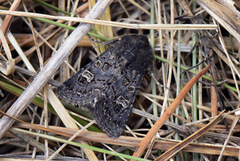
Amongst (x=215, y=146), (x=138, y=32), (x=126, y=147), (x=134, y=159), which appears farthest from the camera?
(x=138, y=32)

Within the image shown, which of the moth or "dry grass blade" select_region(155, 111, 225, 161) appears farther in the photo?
the moth

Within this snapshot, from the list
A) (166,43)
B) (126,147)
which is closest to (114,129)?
(126,147)

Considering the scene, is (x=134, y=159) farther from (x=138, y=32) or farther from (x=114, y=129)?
(x=138, y=32)

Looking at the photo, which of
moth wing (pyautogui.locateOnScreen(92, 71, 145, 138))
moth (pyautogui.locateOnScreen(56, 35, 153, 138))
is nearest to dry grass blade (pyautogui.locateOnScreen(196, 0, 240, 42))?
moth (pyautogui.locateOnScreen(56, 35, 153, 138))

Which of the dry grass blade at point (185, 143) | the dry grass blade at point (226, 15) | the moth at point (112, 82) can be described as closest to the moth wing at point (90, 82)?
the moth at point (112, 82)

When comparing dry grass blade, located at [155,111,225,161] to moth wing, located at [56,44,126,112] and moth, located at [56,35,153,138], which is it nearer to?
moth, located at [56,35,153,138]

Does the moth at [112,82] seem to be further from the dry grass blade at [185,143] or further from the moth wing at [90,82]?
the dry grass blade at [185,143]

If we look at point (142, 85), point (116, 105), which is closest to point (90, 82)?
point (116, 105)

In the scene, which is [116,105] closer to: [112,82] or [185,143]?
[112,82]
